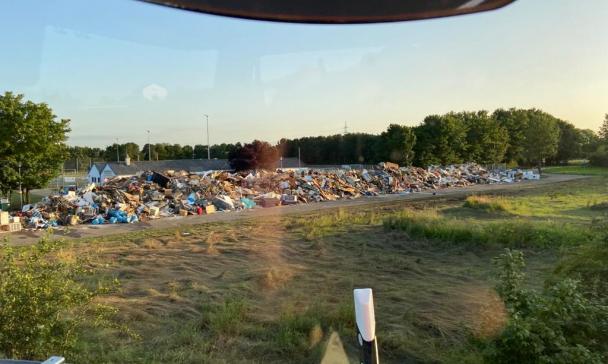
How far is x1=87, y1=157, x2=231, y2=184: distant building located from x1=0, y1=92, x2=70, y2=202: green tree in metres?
5.84

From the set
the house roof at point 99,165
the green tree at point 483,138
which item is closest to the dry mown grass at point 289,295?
the house roof at point 99,165

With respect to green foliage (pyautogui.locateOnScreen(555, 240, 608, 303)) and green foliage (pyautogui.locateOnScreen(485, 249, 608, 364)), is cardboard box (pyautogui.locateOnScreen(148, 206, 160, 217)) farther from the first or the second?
green foliage (pyautogui.locateOnScreen(485, 249, 608, 364))

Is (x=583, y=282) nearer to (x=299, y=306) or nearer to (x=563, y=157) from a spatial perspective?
(x=299, y=306)

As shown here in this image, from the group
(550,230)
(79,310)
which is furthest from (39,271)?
(550,230)

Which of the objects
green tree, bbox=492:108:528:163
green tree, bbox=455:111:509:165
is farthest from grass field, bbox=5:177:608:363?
green tree, bbox=492:108:528:163

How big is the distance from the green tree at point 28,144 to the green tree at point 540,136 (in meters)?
36.7

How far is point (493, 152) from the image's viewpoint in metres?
42.0

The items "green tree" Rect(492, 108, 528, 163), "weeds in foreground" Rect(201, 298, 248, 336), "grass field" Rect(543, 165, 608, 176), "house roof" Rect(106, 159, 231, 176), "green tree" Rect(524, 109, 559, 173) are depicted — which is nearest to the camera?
"weeds in foreground" Rect(201, 298, 248, 336)

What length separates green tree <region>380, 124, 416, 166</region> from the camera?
38719mm

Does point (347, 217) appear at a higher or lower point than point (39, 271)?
lower

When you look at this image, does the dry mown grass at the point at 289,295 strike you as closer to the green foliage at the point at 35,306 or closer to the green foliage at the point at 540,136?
the green foliage at the point at 35,306

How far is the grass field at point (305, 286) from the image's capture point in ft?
14.3

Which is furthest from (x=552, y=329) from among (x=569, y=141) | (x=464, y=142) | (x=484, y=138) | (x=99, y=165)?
(x=569, y=141)

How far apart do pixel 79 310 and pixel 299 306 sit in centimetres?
246
